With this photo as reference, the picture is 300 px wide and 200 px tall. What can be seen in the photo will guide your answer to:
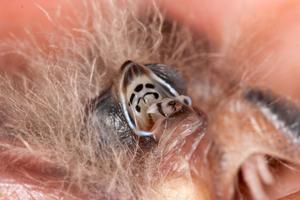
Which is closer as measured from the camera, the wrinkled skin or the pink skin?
the wrinkled skin

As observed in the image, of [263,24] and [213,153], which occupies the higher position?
[263,24]

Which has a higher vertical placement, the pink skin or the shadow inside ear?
the pink skin

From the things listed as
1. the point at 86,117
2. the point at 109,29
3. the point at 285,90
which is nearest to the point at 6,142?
the point at 86,117

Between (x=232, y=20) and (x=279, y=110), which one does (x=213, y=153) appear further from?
(x=232, y=20)

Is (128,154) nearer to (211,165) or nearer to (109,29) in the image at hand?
(211,165)

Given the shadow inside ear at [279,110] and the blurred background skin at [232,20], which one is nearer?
the shadow inside ear at [279,110]

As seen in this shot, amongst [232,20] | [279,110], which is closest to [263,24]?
[232,20]

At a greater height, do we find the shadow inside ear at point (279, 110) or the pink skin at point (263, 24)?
the pink skin at point (263, 24)

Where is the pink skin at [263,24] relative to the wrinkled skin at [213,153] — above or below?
above
